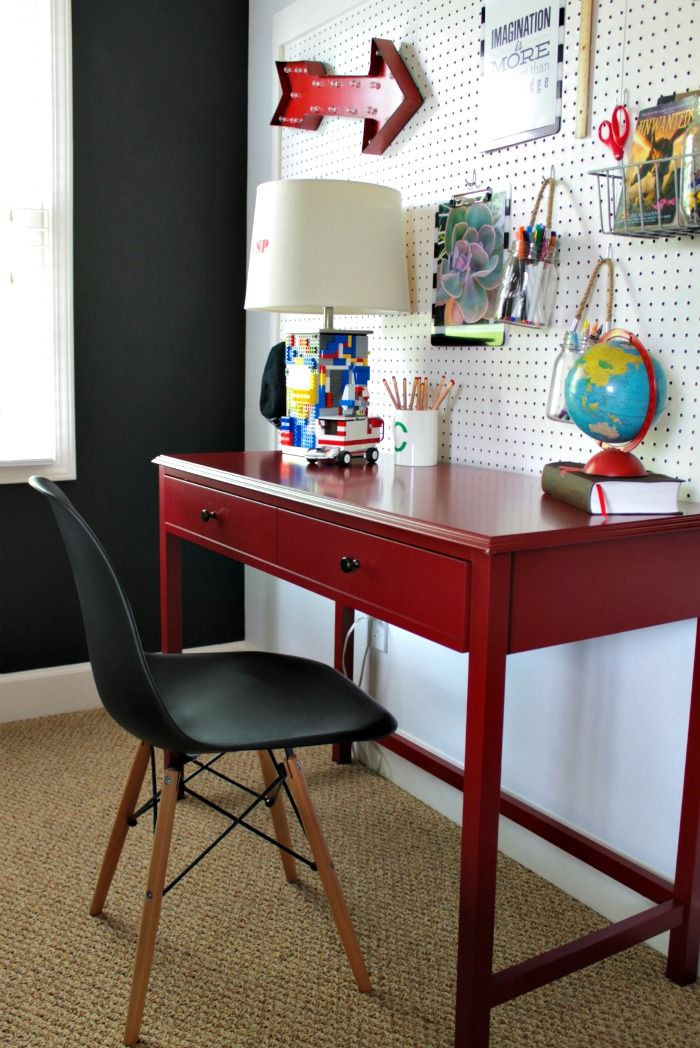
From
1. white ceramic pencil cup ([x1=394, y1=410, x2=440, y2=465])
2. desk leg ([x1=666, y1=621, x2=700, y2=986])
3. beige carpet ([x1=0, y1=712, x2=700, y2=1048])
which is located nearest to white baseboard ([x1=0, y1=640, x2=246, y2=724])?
beige carpet ([x1=0, y1=712, x2=700, y2=1048])

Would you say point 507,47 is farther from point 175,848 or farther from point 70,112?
point 175,848

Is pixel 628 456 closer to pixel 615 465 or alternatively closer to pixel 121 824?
pixel 615 465

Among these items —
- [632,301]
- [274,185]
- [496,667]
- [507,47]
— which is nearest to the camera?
[496,667]

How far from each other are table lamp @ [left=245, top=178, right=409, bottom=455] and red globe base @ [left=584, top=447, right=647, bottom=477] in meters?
0.68

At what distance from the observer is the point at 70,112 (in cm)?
264

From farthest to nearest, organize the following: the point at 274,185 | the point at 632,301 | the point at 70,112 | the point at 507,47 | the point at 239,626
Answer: the point at 239,626, the point at 70,112, the point at 274,185, the point at 507,47, the point at 632,301

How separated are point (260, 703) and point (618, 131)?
3.78 ft

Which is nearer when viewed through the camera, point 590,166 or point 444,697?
point 590,166

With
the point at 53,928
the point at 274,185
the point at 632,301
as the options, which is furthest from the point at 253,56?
the point at 53,928

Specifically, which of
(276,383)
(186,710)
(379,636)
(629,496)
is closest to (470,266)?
(276,383)

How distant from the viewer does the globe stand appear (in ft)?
4.89

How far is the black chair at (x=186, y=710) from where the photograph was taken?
1.38 metres

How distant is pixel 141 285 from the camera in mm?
2857

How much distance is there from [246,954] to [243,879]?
0.80ft
